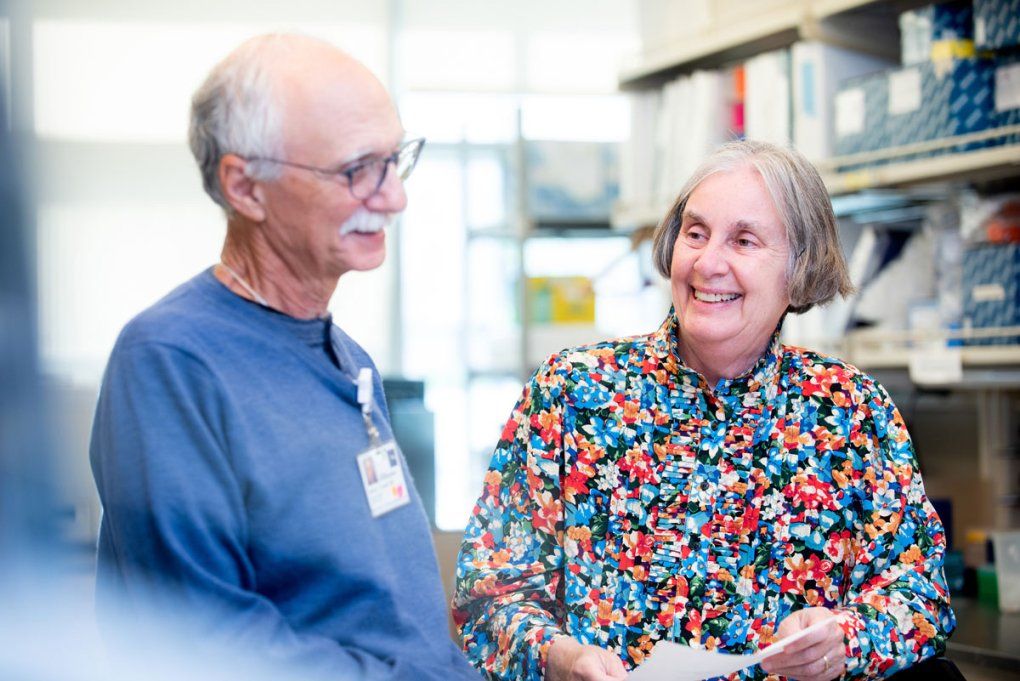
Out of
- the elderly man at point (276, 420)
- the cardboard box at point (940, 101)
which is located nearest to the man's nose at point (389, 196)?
the elderly man at point (276, 420)

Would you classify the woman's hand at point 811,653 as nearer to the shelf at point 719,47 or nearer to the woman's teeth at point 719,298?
the woman's teeth at point 719,298

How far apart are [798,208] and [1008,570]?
1194 mm

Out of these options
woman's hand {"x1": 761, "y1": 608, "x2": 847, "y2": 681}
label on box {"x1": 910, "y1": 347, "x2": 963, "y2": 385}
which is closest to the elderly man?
woman's hand {"x1": 761, "y1": 608, "x2": 847, "y2": 681}

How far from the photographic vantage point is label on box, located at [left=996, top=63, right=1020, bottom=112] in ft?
6.73

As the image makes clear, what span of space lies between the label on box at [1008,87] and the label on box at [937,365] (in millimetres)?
502

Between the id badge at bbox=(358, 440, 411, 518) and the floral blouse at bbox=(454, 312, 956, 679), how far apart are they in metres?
0.41

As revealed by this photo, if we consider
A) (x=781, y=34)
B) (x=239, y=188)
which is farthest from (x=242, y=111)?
(x=781, y=34)

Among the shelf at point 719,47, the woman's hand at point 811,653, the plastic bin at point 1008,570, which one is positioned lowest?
the plastic bin at point 1008,570

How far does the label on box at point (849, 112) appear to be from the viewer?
230cm

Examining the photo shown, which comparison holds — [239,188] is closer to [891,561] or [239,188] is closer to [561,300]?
[891,561]

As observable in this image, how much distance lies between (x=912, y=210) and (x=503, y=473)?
1602 millimetres

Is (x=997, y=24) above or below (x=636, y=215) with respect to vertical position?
above

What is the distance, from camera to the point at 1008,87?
6.76 feet

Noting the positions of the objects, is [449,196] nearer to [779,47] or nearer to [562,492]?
[779,47]
